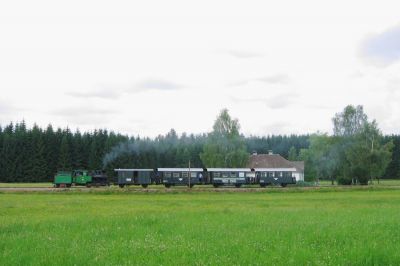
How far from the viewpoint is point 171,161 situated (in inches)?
5428

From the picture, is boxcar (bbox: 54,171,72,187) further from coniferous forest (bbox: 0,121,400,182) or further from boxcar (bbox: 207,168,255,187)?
coniferous forest (bbox: 0,121,400,182)

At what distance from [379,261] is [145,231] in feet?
29.6

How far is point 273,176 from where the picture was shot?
84.5 meters

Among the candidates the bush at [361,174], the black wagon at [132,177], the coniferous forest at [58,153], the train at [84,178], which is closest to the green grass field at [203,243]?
the black wagon at [132,177]

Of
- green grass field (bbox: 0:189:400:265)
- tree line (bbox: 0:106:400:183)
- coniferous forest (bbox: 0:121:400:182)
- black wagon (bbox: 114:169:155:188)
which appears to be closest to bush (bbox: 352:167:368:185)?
tree line (bbox: 0:106:400:183)

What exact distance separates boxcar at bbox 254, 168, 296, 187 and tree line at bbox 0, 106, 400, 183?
51.7 feet

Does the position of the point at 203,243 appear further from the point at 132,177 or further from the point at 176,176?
the point at 132,177

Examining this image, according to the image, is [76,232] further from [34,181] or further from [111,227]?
[34,181]

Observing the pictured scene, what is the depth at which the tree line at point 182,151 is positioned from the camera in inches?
3780

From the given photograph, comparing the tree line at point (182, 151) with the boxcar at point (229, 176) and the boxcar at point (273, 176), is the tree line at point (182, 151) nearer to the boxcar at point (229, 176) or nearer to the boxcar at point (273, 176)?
the boxcar at point (273, 176)

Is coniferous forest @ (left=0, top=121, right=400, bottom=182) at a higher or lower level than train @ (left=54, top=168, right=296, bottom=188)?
higher

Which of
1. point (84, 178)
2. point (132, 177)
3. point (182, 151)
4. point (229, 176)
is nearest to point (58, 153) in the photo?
point (182, 151)

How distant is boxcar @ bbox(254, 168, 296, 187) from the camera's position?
8412cm

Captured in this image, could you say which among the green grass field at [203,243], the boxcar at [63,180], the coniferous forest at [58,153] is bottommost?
the green grass field at [203,243]
